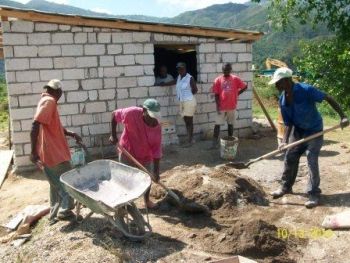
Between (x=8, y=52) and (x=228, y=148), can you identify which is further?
(x=228, y=148)

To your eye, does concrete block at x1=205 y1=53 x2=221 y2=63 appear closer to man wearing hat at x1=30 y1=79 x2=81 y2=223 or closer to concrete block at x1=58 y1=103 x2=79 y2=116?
concrete block at x1=58 y1=103 x2=79 y2=116

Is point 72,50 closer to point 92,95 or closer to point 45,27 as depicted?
point 45,27

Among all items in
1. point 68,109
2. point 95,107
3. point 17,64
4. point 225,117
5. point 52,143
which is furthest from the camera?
point 225,117

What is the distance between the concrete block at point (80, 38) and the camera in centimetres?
905

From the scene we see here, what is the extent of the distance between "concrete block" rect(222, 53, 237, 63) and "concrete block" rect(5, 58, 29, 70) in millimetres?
4304

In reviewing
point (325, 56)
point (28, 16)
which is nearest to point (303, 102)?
point (28, 16)

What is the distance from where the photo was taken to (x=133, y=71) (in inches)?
380

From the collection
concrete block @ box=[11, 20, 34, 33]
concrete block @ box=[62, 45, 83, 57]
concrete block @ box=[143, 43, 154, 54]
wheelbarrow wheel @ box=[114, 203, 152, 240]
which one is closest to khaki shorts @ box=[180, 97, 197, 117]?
concrete block @ box=[143, 43, 154, 54]

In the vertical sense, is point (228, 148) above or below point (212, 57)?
below

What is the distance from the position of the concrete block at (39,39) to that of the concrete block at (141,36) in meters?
1.72

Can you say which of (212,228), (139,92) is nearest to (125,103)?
(139,92)

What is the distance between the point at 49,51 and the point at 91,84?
3.32 feet

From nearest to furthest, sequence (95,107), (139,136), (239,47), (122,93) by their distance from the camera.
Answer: (139,136)
(95,107)
(122,93)
(239,47)

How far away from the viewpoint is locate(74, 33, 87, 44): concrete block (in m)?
9.05
